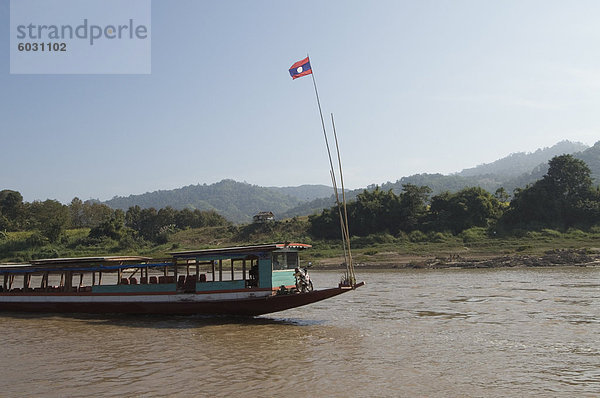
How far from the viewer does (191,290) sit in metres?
18.6

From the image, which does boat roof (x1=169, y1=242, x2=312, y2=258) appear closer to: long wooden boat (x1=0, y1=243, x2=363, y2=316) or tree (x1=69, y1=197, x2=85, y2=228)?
long wooden boat (x1=0, y1=243, x2=363, y2=316)

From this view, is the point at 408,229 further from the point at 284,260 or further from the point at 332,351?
the point at 332,351

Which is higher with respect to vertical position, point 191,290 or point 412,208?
point 412,208

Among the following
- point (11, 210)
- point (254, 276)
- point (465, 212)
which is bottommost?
point (254, 276)

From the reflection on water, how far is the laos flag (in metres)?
9.05

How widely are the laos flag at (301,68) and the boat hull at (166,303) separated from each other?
7816 millimetres

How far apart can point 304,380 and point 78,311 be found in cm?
1372

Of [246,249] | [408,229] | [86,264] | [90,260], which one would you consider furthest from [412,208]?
[90,260]

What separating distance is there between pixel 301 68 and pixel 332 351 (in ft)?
33.2

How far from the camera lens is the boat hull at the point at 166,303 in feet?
56.2

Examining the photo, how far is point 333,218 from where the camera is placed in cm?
6300

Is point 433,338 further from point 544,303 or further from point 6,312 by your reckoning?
point 6,312

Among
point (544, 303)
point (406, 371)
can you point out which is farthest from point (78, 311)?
point (544, 303)

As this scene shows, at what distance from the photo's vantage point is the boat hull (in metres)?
17.1
